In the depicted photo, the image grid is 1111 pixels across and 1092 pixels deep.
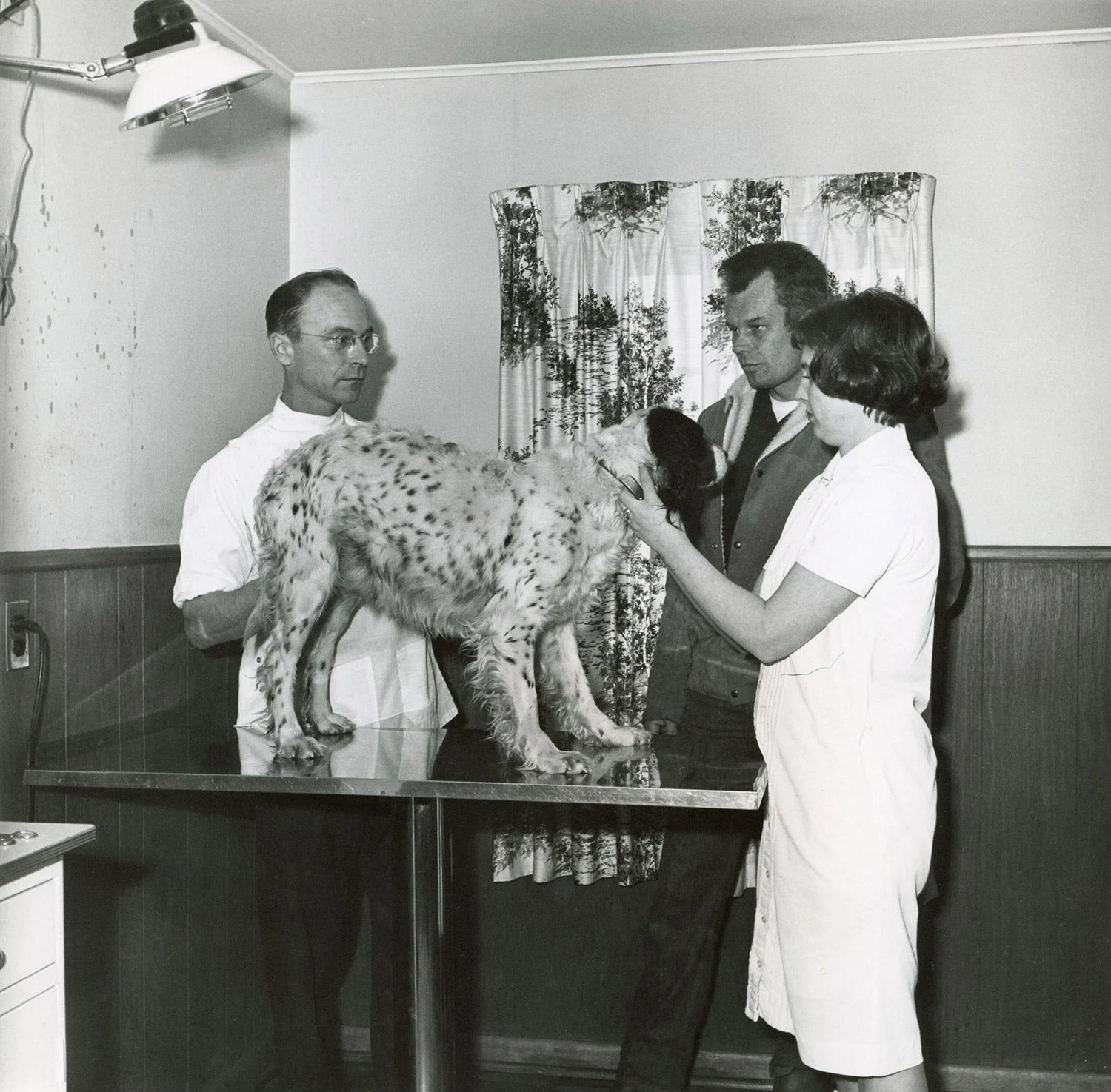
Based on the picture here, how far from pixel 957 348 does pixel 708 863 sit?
5.86 feet

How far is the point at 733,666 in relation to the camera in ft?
9.77

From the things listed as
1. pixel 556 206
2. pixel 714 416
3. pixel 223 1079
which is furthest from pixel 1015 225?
pixel 223 1079

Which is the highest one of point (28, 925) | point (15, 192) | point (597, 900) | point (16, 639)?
point (15, 192)

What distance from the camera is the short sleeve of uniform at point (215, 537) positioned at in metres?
2.79

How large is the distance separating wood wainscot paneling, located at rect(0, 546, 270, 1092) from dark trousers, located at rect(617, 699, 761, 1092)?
117cm

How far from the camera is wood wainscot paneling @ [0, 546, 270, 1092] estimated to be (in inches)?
106

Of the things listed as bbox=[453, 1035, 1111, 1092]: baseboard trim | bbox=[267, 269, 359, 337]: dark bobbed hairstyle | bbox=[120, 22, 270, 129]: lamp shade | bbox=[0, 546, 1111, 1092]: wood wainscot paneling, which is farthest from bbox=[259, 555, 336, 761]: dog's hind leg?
bbox=[453, 1035, 1111, 1092]: baseboard trim

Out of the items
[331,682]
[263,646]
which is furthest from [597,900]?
[263,646]

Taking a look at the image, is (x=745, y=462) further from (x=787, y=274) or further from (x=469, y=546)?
(x=469, y=546)

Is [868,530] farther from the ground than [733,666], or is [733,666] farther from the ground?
[868,530]

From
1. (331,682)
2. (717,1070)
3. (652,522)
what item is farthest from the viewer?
(717,1070)

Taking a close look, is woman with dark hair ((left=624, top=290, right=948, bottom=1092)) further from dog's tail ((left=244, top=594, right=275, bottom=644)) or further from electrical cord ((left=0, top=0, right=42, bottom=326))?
electrical cord ((left=0, top=0, right=42, bottom=326))

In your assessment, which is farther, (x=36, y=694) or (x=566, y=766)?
(x=36, y=694)

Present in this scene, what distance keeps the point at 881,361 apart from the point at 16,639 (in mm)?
1930
